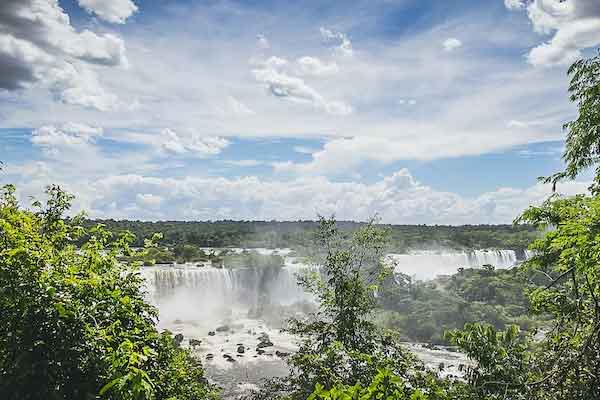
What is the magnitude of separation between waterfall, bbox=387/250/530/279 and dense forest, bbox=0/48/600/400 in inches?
1237

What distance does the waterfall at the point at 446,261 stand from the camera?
44625mm

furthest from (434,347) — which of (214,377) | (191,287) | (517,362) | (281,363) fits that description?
(517,362)

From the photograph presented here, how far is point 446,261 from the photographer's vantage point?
46938 mm

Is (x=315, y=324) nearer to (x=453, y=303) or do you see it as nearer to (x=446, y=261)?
(x=453, y=303)

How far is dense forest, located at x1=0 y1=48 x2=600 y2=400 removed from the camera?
3.97 meters

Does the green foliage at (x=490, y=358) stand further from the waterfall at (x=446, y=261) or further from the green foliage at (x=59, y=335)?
the waterfall at (x=446, y=261)

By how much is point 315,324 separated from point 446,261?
38.0 meters

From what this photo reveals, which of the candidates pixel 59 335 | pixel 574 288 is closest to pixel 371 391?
pixel 59 335

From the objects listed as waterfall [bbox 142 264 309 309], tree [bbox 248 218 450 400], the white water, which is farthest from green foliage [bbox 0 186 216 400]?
waterfall [bbox 142 264 309 309]

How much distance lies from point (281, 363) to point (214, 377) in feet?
12.3

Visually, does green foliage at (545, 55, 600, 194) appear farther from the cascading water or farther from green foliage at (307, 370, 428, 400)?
the cascading water

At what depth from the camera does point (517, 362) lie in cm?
1004

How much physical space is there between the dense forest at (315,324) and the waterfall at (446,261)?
31426mm

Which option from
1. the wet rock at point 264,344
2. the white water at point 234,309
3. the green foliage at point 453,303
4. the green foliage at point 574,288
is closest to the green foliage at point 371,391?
the green foliage at point 574,288
